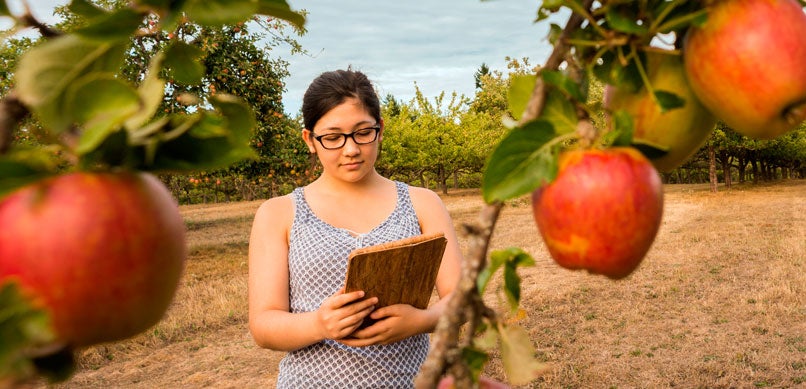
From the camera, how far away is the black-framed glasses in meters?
2.15

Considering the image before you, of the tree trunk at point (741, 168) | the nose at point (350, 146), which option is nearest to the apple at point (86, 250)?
the nose at point (350, 146)

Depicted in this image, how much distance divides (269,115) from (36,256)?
10312 millimetres

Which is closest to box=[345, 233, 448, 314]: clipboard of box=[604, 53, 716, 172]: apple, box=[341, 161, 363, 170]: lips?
box=[341, 161, 363, 170]: lips

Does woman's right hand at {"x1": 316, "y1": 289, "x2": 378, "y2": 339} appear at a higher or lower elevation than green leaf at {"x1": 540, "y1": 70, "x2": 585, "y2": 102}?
lower

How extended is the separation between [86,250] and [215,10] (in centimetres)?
17

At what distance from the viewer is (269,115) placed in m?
10.3

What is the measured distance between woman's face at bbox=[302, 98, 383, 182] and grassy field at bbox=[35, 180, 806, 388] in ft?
9.44

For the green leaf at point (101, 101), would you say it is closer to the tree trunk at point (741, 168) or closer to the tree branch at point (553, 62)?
the tree branch at point (553, 62)

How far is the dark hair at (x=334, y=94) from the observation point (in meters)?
2.22

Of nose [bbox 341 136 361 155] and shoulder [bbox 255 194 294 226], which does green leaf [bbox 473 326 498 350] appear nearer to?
nose [bbox 341 136 361 155]

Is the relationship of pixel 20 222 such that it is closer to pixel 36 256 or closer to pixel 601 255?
pixel 36 256

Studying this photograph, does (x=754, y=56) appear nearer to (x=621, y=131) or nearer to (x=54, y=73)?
(x=621, y=131)

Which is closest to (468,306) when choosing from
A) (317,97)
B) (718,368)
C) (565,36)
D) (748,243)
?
(565,36)

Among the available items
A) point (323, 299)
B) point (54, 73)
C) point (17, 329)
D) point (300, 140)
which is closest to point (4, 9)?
point (54, 73)
